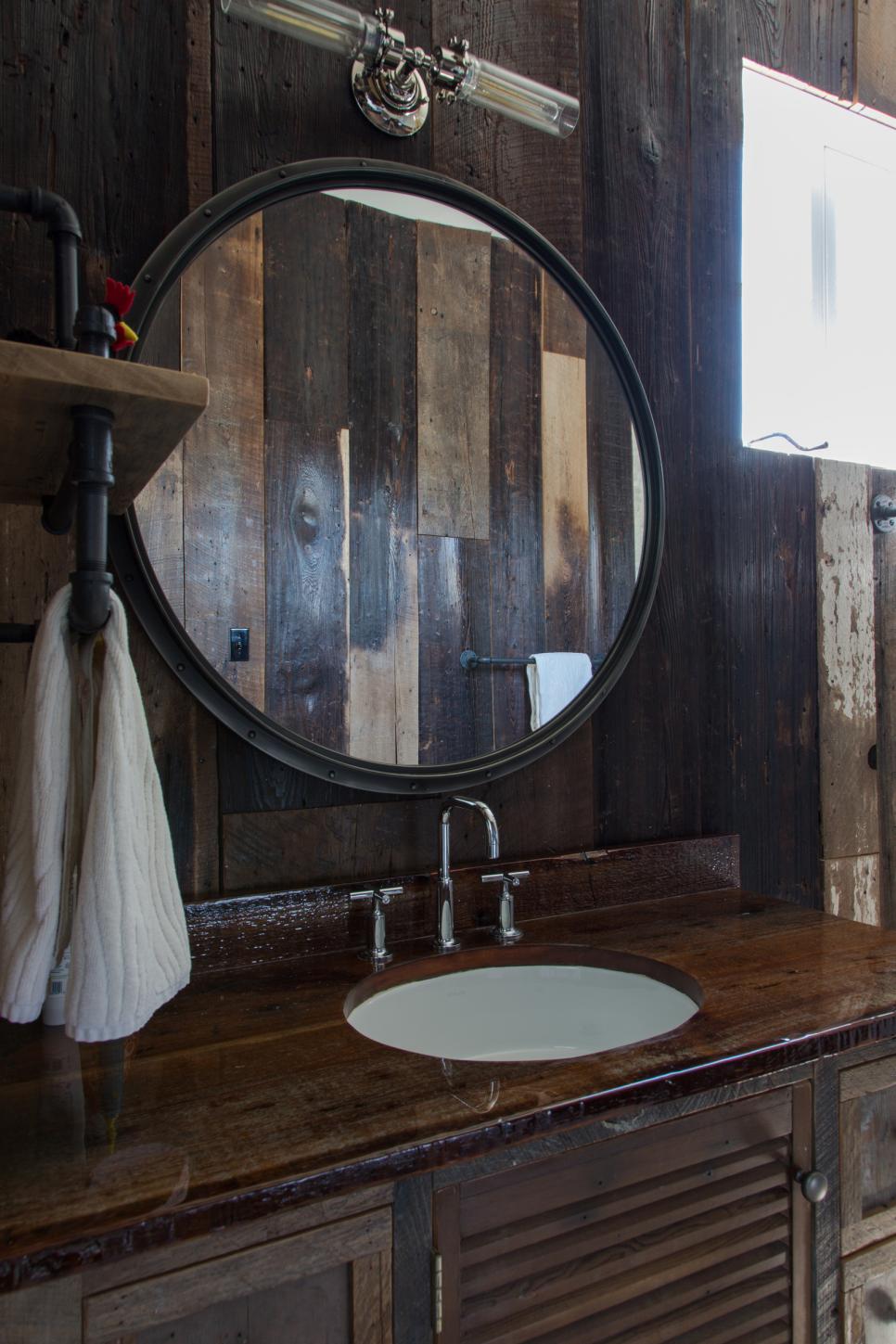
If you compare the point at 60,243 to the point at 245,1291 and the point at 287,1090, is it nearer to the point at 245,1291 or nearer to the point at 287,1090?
the point at 287,1090

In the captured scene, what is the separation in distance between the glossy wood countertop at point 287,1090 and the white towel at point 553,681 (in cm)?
42

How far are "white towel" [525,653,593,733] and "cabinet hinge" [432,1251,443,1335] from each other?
0.78 m

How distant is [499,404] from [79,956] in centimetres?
99

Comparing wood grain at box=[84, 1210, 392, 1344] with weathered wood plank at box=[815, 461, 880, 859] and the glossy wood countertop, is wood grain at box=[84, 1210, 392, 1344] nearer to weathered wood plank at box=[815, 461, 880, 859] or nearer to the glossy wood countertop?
the glossy wood countertop

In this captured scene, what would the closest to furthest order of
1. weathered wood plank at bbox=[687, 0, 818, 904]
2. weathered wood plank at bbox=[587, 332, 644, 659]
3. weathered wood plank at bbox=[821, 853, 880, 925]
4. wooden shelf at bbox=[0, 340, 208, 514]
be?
wooden shelf at bbox=[0, 340, 208, 514] < weathered wood plank at bbox=[587, 332, 644, 659] < weathered wood plank at bbox=[687, 0, 818, 904] < weathered wood plank at bbox=[821, 853, 880, 925]

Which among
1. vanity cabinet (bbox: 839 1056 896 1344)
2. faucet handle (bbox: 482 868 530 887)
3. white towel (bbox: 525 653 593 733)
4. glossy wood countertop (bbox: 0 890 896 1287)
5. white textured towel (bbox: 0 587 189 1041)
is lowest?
vanity cabinet (bbox: 839 1056 896 1344)

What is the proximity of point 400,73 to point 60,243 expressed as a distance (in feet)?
2.04

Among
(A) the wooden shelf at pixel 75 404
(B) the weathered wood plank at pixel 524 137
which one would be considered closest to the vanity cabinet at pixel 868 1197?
(A) the wooden shelf at pixel 75 404

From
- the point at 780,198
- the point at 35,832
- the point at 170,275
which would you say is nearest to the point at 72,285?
the point at 170,275

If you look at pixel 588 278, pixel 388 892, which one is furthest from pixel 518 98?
pixel 388 892

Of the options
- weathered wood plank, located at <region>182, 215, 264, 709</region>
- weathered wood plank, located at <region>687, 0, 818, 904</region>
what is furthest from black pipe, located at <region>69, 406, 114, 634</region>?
weathered wood plank, located at <region>687, 0, 818, 904</region>

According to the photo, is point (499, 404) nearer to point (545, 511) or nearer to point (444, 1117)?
point (545, 511)

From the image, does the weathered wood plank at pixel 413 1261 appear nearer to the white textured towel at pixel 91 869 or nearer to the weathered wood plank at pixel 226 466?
the white textured towel at pixel 91 869

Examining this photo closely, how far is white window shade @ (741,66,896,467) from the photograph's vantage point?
1.77 m
